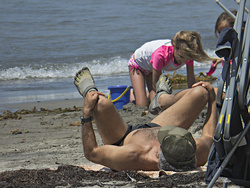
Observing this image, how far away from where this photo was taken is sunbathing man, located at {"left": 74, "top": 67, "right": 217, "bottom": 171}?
3.49m

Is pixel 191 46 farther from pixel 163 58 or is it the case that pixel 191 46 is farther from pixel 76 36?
pixel 76 36

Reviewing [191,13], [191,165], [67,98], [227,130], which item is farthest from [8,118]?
[191,13]

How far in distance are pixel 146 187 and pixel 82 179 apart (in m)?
0.61

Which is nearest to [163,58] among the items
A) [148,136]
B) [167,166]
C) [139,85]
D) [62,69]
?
[139,85]

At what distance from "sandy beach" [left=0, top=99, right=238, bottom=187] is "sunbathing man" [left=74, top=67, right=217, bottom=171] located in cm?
12

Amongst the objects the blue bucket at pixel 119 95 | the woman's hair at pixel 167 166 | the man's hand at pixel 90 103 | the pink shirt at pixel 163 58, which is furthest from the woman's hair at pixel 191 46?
the woman's hair at pixel 167 166

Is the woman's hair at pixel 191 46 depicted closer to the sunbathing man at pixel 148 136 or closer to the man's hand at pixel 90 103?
the sunbathing man at pixel 148 136

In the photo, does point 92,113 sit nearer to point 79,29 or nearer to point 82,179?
point 82,179

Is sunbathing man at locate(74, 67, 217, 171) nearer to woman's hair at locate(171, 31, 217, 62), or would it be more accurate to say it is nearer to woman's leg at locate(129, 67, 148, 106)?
woman's hair at locate(171, 31, 217, 62)

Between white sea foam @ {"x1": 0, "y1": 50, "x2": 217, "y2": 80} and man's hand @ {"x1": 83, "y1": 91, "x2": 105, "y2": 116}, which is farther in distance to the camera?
white sea foam @ {"x1": 0, "y1": 50, "x2": 217, "y2": 80}

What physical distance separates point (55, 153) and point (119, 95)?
2.52 metres

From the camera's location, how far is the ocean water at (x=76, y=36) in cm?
1080

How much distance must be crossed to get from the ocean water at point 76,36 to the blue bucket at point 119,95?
153 cm

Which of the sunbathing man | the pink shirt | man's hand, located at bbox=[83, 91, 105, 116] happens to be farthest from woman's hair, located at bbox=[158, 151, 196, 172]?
the pink shirt
